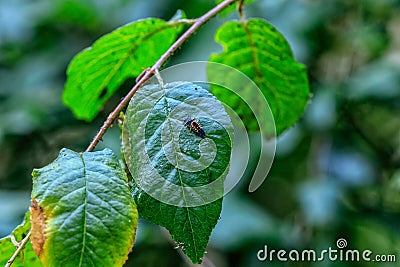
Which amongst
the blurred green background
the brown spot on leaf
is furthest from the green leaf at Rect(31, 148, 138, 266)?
the blurred green background

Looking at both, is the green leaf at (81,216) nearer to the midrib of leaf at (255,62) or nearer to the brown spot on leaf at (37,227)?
the brown spot on leaf at (37,227)

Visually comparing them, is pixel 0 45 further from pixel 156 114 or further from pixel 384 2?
pixel 156 114

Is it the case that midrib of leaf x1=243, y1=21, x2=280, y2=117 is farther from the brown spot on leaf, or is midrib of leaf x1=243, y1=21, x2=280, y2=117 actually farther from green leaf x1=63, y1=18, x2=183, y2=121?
the brown spot on leaf

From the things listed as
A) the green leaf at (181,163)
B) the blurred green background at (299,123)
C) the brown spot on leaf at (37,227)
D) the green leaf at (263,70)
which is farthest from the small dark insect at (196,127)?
the blurred green background at (299,123)

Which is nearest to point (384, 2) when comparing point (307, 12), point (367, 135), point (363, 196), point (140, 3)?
point (307, 12)

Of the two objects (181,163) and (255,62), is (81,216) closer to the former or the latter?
(181,163)

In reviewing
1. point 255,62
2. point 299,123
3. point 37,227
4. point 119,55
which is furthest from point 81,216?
point 299,123
